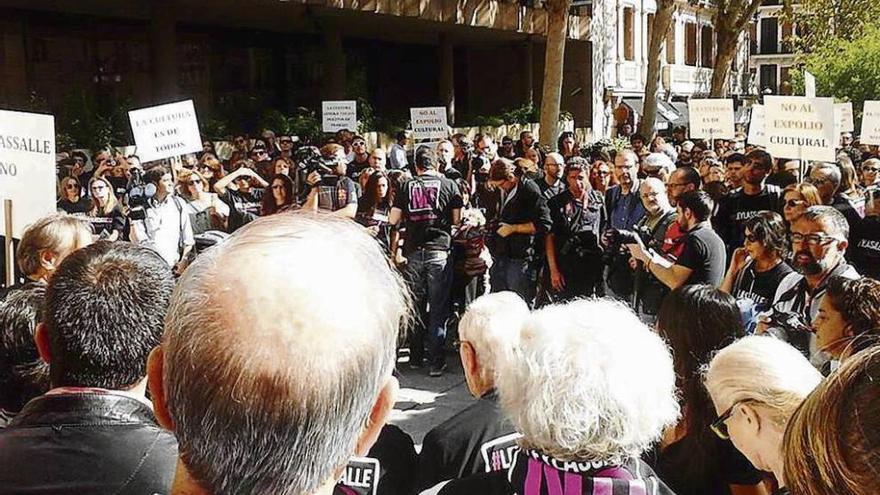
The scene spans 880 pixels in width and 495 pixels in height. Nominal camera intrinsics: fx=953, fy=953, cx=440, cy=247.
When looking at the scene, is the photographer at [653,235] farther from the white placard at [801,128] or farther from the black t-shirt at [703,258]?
the white placard at [801,128]

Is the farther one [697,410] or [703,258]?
[703,258]

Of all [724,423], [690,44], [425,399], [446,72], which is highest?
[690,44]

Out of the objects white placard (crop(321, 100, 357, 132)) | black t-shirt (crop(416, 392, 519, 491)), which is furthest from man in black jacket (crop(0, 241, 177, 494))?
white placard (crop(321, 100, 357, 132))

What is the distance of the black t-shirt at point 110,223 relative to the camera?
757 centimetres

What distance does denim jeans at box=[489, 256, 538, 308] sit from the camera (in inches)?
309

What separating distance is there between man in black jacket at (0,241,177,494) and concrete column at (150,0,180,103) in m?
17.4

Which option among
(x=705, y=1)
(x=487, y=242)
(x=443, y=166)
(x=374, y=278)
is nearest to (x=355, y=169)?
(x=443, y=166)

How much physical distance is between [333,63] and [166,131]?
1504cm

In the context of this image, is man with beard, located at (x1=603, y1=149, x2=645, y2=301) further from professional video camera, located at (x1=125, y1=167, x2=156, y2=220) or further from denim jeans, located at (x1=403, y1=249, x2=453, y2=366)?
→ professional video camera, located at (x1=125, y1=167, x2=156, y2=220)

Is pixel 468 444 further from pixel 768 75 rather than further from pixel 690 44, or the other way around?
pixel 768 75

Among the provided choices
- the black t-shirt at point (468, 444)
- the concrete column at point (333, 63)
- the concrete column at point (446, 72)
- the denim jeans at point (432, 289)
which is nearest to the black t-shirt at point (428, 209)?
the denim jeans at point (432, 289)

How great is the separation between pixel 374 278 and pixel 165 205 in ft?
21.4

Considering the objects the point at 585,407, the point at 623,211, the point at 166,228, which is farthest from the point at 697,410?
the point at 166,228

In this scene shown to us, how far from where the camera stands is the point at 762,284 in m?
5.04
